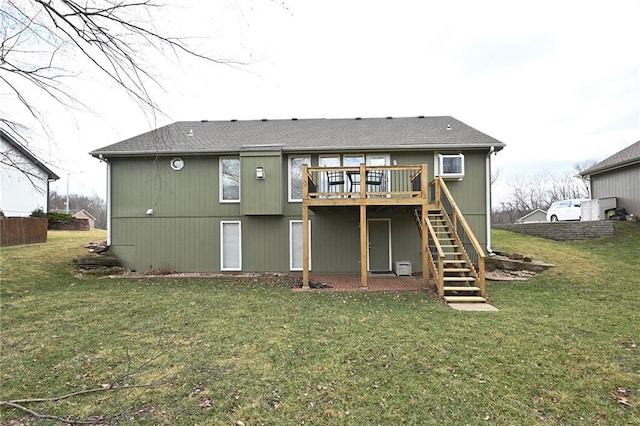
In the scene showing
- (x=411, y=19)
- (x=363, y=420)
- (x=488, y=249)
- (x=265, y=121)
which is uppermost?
(x=265, y=121)

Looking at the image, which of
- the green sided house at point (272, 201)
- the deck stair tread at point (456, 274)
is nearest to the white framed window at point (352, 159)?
the green sided house at point (272, 201)

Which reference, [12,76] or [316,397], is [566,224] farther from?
[12,76]

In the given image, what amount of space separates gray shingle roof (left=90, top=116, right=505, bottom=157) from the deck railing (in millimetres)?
917

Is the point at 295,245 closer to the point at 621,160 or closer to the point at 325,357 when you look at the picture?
the point at 325,357

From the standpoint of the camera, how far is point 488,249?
958 cm

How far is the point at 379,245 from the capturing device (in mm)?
9859

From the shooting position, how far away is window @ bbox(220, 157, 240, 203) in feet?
32.7

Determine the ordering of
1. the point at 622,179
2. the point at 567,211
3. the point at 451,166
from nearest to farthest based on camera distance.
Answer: the point at 451,166 < the point at 622,179 < the point at 567,211

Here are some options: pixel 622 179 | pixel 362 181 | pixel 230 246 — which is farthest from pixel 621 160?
pixel 230 246

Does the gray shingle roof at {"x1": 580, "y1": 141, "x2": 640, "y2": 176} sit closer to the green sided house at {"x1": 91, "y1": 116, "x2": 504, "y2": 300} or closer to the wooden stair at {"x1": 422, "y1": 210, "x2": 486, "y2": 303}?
the green sided house at {"x1": 91, "y1": 116, "x2": 504, "y2": 300}

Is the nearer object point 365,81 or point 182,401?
point 182,401

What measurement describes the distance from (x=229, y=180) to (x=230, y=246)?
6.97ft

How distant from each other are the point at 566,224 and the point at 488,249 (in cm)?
555

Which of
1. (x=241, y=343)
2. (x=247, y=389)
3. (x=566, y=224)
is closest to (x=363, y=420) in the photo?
(x=247, y=389)
